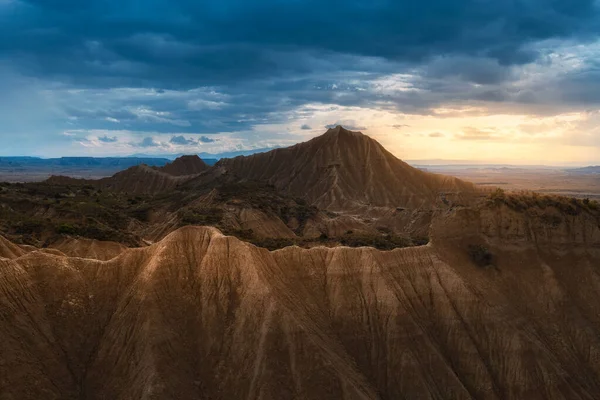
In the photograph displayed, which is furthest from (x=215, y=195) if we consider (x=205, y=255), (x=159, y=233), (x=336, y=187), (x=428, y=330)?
(x=428, y=330)

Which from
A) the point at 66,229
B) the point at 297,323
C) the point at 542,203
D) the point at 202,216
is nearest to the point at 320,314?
the point at 297,323

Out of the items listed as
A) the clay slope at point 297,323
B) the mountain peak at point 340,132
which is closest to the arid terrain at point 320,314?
the clay slope at point 297,323

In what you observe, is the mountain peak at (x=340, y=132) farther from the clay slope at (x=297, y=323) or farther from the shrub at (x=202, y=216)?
the clay slope at (x=297, y=323)

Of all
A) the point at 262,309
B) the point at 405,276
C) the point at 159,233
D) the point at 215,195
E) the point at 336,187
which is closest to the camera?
the point at 262,309

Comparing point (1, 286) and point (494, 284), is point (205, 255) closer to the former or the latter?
point (1, 286)

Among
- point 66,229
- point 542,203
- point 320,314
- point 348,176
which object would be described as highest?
point 348,176

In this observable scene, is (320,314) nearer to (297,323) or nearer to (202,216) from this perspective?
(297,323)
